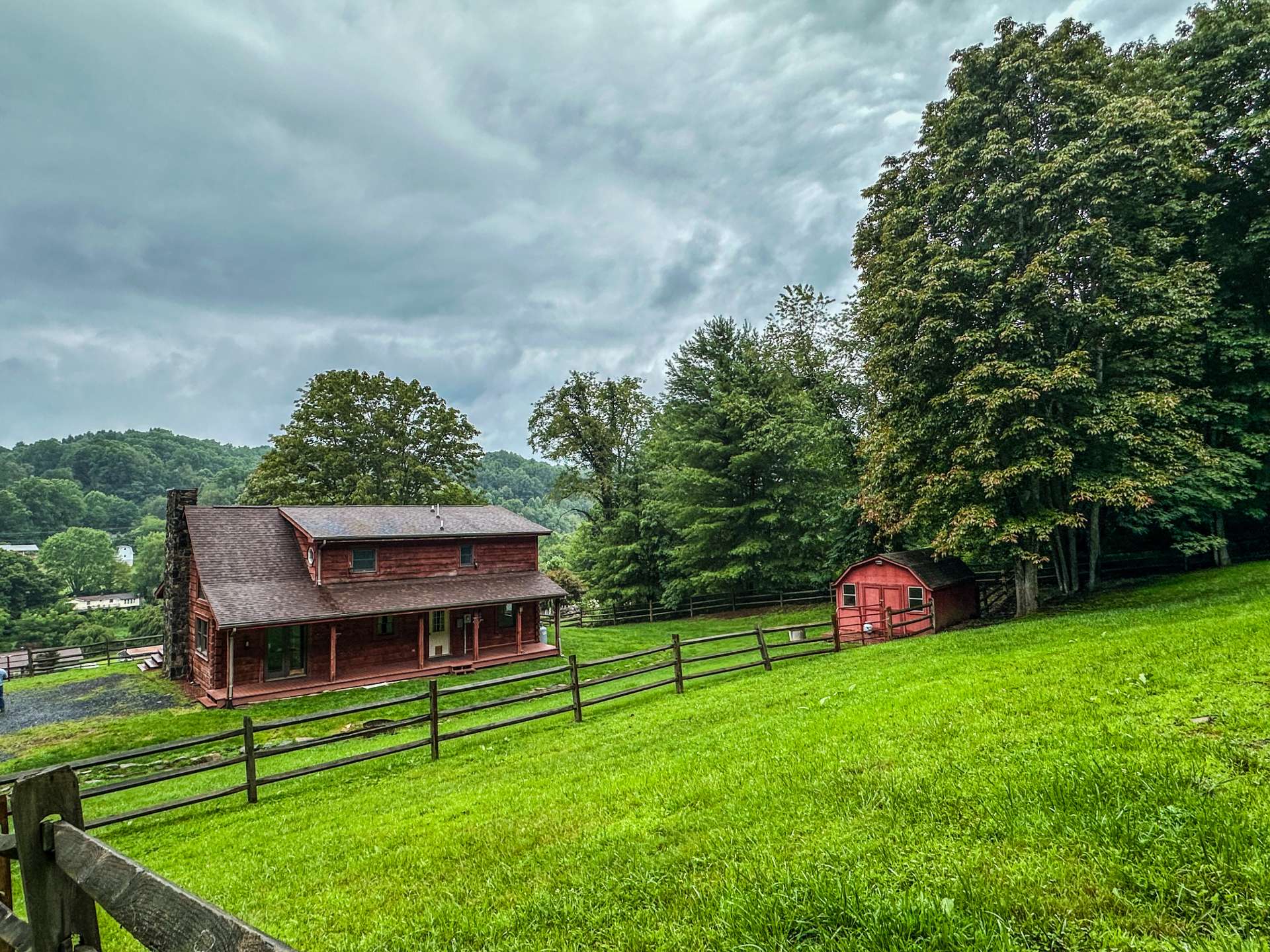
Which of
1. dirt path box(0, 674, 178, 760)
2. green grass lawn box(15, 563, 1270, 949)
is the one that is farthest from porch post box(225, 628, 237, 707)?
green grass lawn box(15, 563, 1270, 949)

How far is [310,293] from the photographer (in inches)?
2203

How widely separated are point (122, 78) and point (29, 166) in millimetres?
13824

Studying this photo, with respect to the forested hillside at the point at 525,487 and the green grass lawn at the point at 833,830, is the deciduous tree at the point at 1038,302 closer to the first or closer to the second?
the green grass lawn at the point at 833,830

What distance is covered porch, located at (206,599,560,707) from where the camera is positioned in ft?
59.1

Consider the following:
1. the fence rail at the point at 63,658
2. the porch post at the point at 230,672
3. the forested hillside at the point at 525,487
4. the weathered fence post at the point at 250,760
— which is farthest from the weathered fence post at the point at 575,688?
the forested hillside at the point at 525,487

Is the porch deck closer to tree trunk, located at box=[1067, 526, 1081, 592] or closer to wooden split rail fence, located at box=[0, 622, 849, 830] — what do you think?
wooden split rail fence, located at box=[0, 622, 849, 830]

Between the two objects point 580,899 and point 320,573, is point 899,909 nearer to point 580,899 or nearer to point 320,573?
point 580,899

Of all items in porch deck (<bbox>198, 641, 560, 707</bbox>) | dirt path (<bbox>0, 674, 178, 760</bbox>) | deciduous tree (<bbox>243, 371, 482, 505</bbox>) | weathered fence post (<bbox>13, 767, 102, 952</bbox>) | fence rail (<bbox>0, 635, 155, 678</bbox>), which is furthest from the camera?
deciduous tree (<bbox>243, 371, 482, 505</bbox>)

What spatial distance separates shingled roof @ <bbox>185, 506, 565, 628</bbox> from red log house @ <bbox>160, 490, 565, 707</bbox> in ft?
0.16

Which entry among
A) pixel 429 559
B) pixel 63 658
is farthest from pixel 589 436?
pixel 63 658

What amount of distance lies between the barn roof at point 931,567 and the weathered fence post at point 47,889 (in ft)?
66.5

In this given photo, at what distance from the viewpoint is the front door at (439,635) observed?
21562mm

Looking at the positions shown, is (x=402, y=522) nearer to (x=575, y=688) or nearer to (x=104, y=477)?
(x=575, y=688)

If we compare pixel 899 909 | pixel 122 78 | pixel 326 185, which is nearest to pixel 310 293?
pixel 326 185
